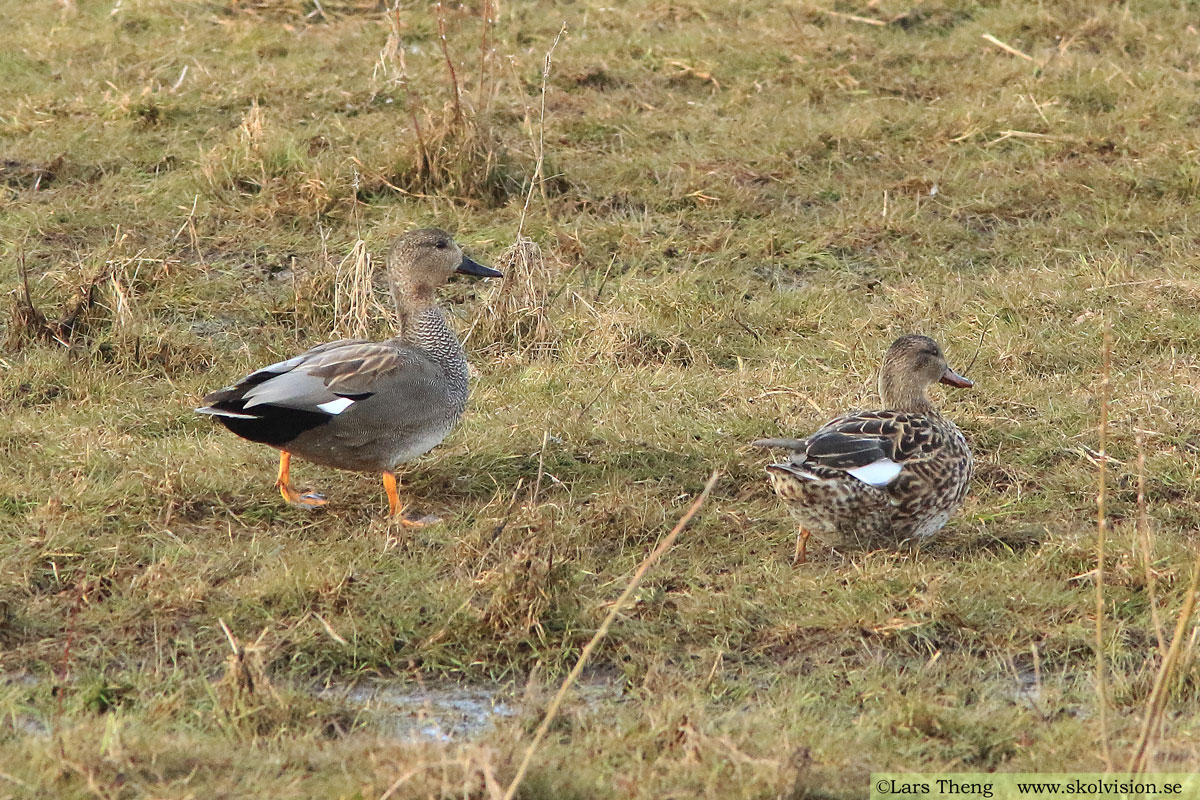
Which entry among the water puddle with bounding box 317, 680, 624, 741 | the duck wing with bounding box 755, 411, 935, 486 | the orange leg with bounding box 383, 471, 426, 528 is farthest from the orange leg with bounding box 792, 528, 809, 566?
the orange leg with bounding box 383, 471, 426, 528

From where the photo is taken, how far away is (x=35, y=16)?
9.89m

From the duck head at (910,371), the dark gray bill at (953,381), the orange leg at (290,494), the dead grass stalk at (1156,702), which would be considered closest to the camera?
the dead grass stalk at (1156,702)

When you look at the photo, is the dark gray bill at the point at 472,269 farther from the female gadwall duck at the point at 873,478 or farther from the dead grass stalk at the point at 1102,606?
the dead grass stalk at the point at 1102,606

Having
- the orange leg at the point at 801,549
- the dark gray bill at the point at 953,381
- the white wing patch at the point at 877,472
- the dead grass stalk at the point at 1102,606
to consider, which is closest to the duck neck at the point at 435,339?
the orange leg at the point at 801,549

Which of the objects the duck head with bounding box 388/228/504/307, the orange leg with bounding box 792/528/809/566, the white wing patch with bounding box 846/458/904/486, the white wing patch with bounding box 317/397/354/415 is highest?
the duck head with bounding box 388/228/504/307

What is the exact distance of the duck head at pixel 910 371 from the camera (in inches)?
211

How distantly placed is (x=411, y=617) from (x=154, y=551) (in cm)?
86

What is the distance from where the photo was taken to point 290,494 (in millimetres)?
5098

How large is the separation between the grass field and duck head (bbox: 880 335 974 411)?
336mm

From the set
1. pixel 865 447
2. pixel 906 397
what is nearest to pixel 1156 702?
pixel 865 447

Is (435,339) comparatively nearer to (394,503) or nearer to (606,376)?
(394,503)

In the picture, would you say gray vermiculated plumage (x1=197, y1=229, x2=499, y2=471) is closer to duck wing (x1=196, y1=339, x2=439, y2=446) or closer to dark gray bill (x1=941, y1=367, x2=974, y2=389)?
duck wing (x1=196, y1=339, x2=439, y2=446)

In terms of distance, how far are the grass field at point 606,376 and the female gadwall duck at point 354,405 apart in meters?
0.19

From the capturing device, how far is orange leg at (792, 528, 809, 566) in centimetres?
478
